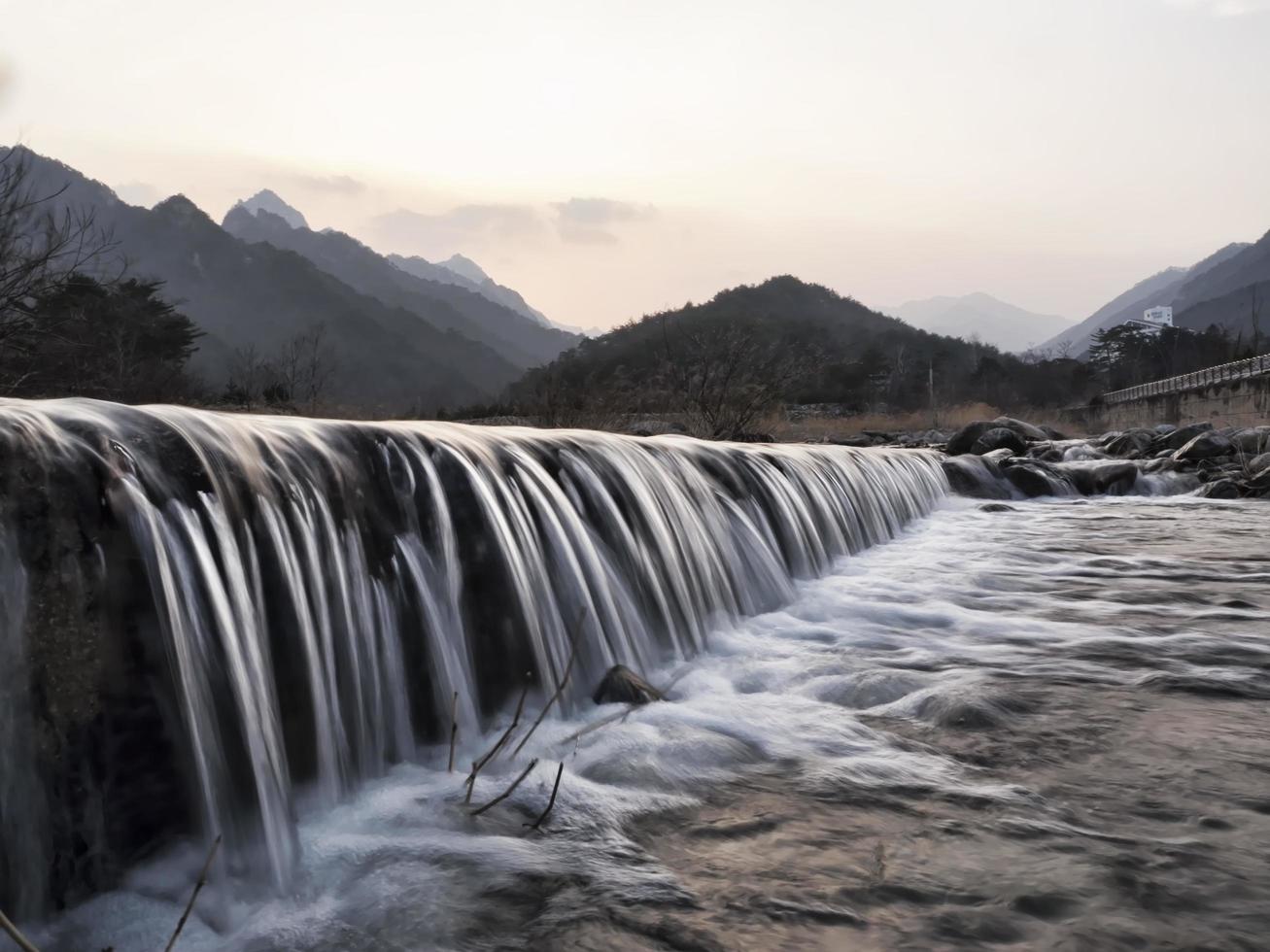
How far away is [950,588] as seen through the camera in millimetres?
6062

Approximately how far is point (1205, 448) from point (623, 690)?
17015 mm

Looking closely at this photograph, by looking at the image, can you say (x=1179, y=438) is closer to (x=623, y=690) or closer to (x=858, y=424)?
(x=858, y=424)

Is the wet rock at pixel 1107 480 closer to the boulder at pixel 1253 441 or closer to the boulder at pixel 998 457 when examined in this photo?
the boulder at pixel 998 457

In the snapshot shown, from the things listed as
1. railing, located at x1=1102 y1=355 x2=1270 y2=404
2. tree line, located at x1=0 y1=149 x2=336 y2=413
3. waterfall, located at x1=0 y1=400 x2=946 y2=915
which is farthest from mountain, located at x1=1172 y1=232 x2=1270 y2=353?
waterfall, located at x1=0 y1=400 x2=946 y2=915

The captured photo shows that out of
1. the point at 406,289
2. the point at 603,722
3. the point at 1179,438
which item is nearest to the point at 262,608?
the point at 603,722

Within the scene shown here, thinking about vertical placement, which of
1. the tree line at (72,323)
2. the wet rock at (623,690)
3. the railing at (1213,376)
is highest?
the tree line at (72,323)

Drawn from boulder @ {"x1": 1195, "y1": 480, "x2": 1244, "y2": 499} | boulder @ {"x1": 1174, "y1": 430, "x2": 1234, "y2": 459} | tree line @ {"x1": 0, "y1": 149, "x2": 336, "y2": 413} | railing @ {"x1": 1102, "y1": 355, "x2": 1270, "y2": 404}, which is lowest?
boulder @ {"x1": 1195, "y1": 480, "x2": 1244, "y2": 499}

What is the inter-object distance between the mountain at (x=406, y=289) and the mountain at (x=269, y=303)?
19694 mm

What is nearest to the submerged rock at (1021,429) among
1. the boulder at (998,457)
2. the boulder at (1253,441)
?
the boulder at (998,457)

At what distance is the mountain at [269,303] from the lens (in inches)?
3708

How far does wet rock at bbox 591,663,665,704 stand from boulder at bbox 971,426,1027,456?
1699 cm

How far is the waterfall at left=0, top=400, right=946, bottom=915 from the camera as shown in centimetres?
174

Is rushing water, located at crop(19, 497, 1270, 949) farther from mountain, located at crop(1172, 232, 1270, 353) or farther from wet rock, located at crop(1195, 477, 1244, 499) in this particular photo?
mountain, located at crop(1172, 232, 1270, 353)

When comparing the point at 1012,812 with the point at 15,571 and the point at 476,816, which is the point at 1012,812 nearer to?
the point at 476,816
